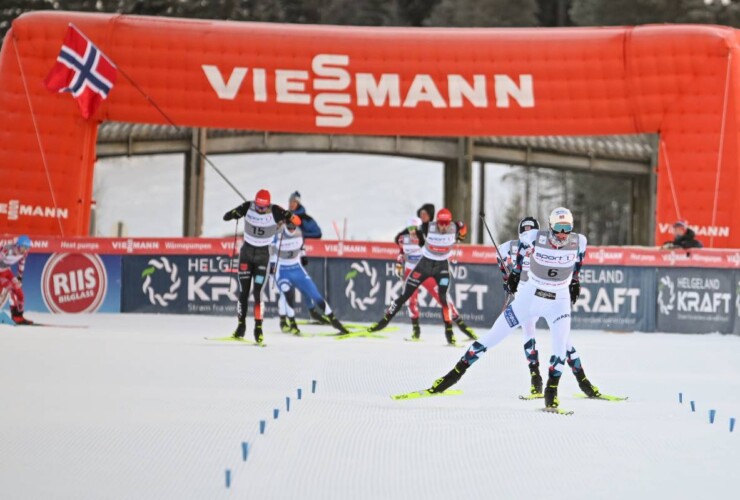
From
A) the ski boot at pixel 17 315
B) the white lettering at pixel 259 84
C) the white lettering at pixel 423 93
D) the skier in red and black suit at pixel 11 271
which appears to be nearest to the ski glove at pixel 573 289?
the skier in red and black suit at pixel 11 271

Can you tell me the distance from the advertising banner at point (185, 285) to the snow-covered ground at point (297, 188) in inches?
2497

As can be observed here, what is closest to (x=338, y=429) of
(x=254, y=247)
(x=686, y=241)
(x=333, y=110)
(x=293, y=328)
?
(x=254, y=247)

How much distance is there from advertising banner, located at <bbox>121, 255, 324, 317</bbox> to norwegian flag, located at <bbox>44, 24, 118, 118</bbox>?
13.3 ft

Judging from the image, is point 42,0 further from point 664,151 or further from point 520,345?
point 520,345

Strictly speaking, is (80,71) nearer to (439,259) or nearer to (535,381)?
(439,259)

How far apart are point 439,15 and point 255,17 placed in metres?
13.6

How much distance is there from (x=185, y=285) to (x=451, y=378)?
11865 millimetres

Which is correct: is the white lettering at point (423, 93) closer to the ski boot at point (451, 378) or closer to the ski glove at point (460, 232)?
the ski glove at point (460, 232)

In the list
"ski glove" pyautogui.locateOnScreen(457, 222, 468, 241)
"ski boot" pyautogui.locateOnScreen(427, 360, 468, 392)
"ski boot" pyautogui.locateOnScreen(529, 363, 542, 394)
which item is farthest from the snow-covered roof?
"ski boot" pyautogui.locateOnScreen(427, 360, 468, 392)

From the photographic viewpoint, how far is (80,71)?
76.6ft

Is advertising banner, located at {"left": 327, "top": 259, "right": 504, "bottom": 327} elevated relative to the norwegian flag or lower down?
lower down

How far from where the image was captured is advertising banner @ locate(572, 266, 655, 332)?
20.8 metres

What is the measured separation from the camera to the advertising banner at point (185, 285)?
21.8m

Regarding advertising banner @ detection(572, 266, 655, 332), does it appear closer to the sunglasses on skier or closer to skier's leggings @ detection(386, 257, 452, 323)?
skier's leggings @ detection(386, 257, 452, 323)
